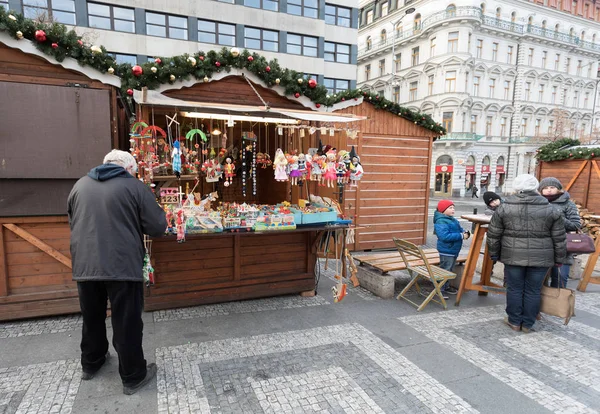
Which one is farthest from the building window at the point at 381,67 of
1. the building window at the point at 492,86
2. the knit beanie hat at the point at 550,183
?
the knit beanie hat at the point at 550,183

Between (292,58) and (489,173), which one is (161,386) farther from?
(489,173)

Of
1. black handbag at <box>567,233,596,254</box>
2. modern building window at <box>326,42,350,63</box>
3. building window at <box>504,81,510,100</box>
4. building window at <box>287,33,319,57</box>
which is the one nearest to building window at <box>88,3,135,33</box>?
building window at <box>287,33,319,57</box>

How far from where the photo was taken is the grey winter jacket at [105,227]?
259 cm

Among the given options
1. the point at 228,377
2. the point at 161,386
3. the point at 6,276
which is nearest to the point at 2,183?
the point at 6,276

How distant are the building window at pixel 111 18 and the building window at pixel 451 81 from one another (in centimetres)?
2391

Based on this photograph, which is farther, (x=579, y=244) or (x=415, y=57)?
(x=415, y=57)

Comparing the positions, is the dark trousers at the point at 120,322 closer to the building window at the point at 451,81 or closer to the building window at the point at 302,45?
the building window at the point at 302,45

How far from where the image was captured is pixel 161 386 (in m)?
2.83

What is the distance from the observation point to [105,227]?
2586mm

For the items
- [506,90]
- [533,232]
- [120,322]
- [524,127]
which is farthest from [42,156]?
[524,127]

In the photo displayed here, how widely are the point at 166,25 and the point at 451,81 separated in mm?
22502

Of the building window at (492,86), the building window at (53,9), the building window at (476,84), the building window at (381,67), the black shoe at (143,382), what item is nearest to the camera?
the black shoe at (143,382)

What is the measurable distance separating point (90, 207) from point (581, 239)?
5633mm

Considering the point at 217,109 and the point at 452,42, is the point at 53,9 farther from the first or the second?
the point at 452,42
